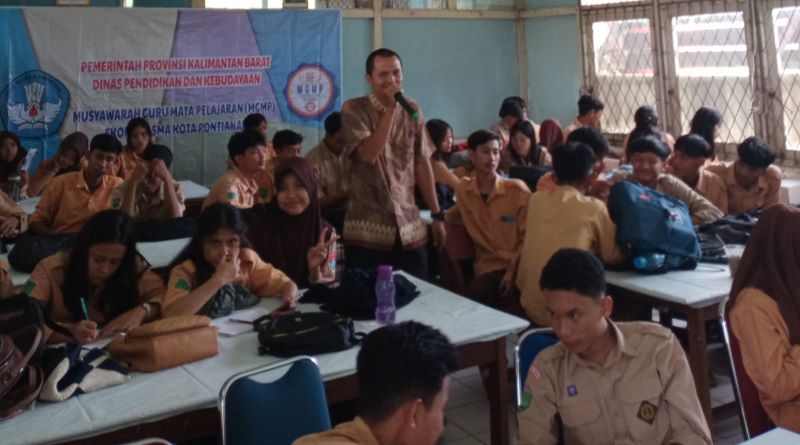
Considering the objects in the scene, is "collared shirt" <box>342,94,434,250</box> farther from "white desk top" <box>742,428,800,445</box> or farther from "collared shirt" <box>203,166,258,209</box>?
"white desk top" <box>742,428,800,445</box>

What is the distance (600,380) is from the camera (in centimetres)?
203

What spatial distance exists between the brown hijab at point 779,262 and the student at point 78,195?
11.3 feet

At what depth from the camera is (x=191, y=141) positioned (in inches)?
262

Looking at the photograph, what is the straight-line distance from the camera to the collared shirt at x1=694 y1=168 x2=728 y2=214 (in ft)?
14.6

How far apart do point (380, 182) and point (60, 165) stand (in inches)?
128

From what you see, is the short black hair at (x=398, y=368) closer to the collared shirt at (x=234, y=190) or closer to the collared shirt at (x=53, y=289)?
the collared shirt at (x=53, y=289)

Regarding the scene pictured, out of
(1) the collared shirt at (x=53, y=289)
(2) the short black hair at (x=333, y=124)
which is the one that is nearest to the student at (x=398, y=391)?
(1) the collared shirt at (x=53, y=289)

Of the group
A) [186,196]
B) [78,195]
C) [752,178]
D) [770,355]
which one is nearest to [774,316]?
[770,355]

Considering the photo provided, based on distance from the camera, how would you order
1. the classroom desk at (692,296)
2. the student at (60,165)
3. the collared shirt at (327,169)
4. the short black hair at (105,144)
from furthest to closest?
the student at (60,165) → the collared shirt at (327,169) → the short black hair at (105,144) → the classroom desk at (692,296)

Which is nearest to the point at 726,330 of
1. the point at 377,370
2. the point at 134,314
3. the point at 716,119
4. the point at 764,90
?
the point at 377,370

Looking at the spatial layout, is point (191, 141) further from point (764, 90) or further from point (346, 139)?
point (764, 90)

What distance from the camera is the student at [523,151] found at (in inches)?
232

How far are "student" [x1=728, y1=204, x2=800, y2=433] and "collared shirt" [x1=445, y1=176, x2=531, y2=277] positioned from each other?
1781mm

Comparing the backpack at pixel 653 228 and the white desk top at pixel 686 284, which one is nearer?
the white desk top at pixel 686 284
